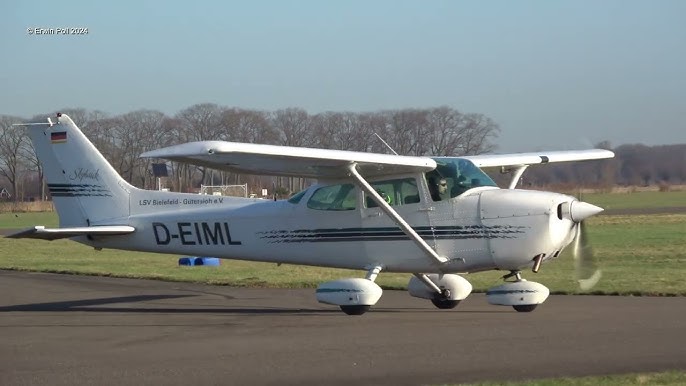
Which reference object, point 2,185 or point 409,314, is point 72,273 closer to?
point 409,314

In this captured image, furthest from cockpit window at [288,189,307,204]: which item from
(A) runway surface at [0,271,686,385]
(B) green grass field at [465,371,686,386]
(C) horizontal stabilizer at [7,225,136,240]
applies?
(B) green grass field at [465,371,686,386]

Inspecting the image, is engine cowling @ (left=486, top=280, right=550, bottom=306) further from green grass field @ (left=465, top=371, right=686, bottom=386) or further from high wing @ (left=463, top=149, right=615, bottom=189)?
green grass field @ (left=465, top=371, right=686, bottom=386)

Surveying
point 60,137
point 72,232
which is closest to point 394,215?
point 72,232

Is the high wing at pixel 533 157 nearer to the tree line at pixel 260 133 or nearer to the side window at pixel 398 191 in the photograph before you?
the side window at pixel 398 191

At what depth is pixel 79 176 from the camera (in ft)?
51.9

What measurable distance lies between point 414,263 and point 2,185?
104m

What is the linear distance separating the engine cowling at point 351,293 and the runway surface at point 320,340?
0.24m

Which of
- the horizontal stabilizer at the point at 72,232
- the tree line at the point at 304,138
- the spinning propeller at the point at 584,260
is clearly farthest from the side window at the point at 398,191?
the tree line at the point at 304,138

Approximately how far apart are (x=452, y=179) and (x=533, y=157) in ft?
9.28

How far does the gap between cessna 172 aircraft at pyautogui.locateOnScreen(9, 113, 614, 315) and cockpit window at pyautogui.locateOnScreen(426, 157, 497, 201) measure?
2cm

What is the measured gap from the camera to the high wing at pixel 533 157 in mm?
14742

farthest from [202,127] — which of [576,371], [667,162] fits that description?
[576,371]

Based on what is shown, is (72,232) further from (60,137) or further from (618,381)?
(618,381)

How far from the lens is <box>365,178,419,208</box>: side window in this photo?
13086 millimetres
